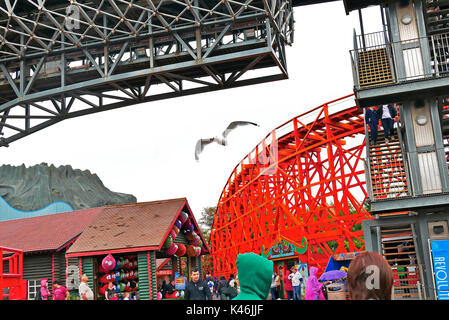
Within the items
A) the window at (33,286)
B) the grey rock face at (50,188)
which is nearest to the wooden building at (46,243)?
the window at (33,286)

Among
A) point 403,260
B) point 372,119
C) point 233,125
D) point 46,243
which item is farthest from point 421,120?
point 46,243

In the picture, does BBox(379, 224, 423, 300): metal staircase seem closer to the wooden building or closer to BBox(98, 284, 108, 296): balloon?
BBox(98, 284, 108, 296): balloon

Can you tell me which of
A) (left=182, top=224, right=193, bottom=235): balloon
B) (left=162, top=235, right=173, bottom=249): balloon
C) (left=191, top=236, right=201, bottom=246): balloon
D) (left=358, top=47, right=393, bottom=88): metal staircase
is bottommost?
(left=162, top=235, right=173, bottom=249): balloon

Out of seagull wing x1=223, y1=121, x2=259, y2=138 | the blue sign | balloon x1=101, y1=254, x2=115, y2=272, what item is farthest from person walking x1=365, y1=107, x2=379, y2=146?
balloon x1=101, y1=254, x2=115, y2=272

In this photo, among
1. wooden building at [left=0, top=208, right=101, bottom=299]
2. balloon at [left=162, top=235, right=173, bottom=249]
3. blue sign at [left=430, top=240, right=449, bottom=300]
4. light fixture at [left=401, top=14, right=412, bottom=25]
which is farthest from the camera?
wooden building at [left=0, top=208, right=101, bottom=299]

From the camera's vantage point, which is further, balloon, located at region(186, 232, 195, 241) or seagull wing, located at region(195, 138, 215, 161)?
balloon, located at region(186, 232, 195, 241)

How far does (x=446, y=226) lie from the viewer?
38.8 feet

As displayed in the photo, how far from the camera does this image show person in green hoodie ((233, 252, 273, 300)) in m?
2.74

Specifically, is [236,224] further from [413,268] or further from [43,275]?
[413,268]

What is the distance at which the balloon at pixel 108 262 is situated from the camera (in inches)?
611

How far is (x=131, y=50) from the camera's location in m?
17.5

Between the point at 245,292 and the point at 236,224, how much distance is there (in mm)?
32085

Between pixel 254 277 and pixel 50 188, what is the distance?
50.8 m

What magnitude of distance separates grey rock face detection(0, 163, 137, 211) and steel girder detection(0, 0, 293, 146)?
3083 centimetres
